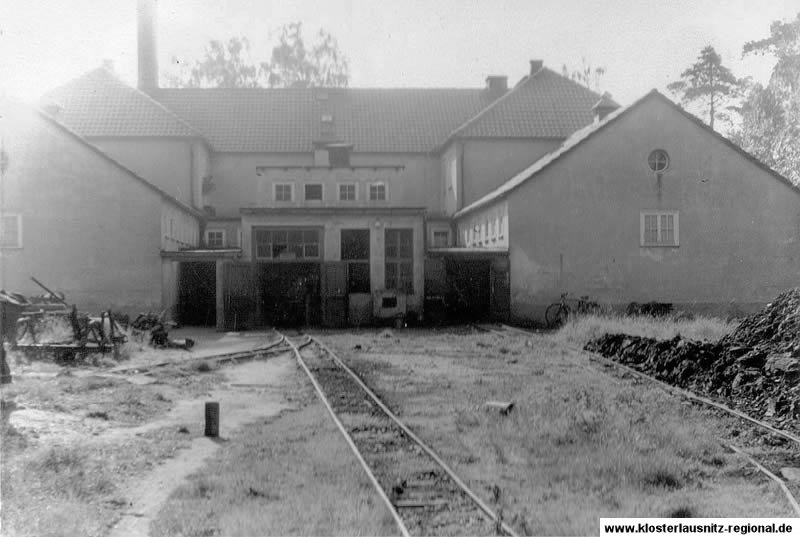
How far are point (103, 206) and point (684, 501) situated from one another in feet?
82.1

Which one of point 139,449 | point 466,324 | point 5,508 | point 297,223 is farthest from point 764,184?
point 5,508

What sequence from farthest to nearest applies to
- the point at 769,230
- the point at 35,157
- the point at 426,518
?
the point at 769,230, the point at 35,157, the point at 426,518

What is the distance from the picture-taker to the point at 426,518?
6629 mm

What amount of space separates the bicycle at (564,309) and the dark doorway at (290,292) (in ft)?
26.3

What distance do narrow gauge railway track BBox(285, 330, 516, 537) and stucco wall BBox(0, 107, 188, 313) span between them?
56.5 feet

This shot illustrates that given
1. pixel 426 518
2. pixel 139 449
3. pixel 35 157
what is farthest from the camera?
pixel 35 157

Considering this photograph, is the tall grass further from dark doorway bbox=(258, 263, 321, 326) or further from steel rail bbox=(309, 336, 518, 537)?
dark doorway bbox=(258, 263, 321, 326)

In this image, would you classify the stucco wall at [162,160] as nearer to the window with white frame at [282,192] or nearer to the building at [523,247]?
the window with white frame at [282,192]

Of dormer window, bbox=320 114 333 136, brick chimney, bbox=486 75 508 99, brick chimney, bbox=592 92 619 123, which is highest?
brick chimney, bbox=486 75 508 99

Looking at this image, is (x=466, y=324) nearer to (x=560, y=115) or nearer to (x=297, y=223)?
(x=297, y=223)

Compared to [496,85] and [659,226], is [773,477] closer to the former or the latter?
[659,226]

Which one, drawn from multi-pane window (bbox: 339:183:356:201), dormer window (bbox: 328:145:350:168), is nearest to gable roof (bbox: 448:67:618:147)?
dormer window (bbox: 328:145:350:168)

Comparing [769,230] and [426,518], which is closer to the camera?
[426,518]

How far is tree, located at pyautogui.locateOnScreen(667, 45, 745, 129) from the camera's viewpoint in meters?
37.4
